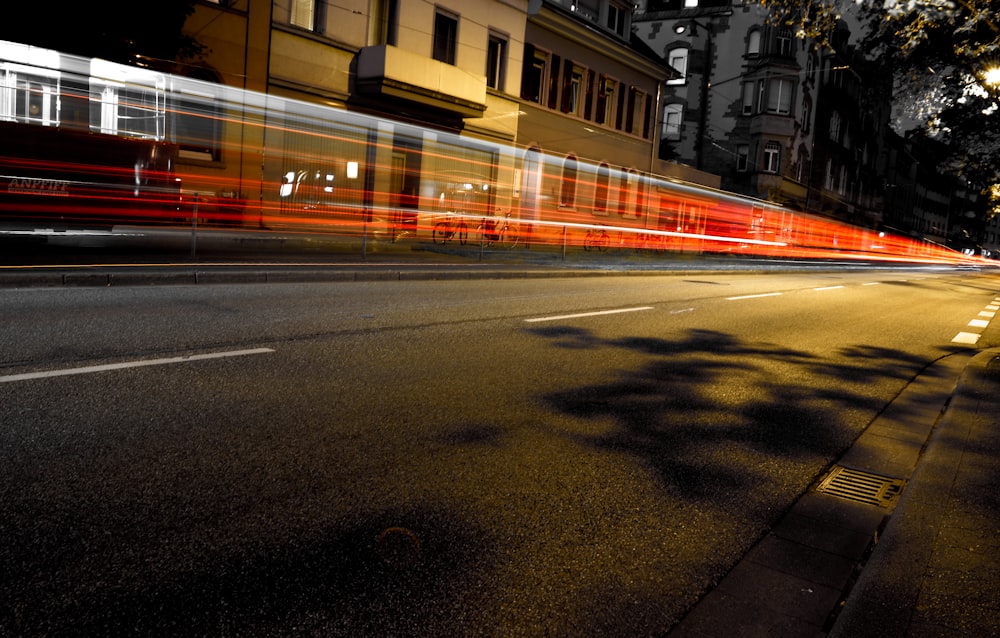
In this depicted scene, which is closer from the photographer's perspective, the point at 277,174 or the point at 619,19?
the point at 277,174

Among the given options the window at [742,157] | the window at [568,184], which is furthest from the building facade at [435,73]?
the window at [742,157]

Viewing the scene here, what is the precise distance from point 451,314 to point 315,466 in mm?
5774

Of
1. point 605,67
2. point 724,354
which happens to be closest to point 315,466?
point 724,354

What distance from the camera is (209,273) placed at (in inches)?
452

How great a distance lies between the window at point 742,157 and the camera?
5128cm

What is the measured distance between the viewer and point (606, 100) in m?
37.2

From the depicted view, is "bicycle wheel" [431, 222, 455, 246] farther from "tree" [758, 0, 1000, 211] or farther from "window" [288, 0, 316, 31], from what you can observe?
"tree" [758, 0, 1000, 211]

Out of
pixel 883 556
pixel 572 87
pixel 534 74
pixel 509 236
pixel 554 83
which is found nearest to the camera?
pixel 883 556

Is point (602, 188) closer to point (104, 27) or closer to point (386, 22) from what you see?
point (386, 22)

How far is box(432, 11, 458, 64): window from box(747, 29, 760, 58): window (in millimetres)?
30108

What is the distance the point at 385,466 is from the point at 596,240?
28200mm

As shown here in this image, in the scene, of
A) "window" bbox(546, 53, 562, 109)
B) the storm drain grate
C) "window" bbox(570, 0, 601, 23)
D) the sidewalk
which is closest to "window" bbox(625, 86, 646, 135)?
"window" bbox(570, 0, 601, 23)

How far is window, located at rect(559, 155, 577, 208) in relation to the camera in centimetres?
3481

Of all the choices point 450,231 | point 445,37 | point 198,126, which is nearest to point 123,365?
point 198,126
